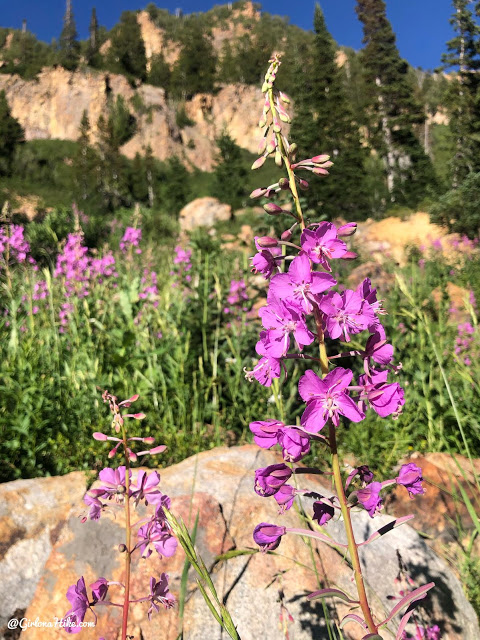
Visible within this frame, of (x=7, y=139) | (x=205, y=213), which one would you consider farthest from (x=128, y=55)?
(x=205, y=213)

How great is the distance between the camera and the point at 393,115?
30922 mm

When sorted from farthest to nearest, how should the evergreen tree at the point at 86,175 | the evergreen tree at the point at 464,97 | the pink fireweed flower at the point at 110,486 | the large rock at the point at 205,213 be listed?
the evergreen tree at the point at 86,175
the large rock at the point at 205,213
the evergreen tree at the point at 464,97
the pink fireweed flower at the point at 110,486

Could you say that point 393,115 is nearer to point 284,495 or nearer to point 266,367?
point 266,367

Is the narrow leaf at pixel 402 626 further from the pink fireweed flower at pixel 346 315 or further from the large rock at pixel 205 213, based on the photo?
the large rock at pixel 205 213

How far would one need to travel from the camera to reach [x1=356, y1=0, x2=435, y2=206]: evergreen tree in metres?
29.5

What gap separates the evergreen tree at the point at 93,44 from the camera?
5782 cm

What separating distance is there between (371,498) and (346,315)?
0.44 m

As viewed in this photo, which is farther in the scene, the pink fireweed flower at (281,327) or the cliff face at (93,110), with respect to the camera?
the cliff face at (93,110)

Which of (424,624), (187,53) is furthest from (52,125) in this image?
(424,624)

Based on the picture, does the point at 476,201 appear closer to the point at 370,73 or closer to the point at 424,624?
the point at 424,624

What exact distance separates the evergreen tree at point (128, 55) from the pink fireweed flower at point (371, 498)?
6452cm

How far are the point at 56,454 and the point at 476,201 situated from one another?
18264 mm

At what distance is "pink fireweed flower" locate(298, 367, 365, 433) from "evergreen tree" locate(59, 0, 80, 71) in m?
63.3

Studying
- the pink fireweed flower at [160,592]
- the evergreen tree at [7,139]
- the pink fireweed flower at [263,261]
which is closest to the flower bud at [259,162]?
the pink fireweed flower at [263,261]
